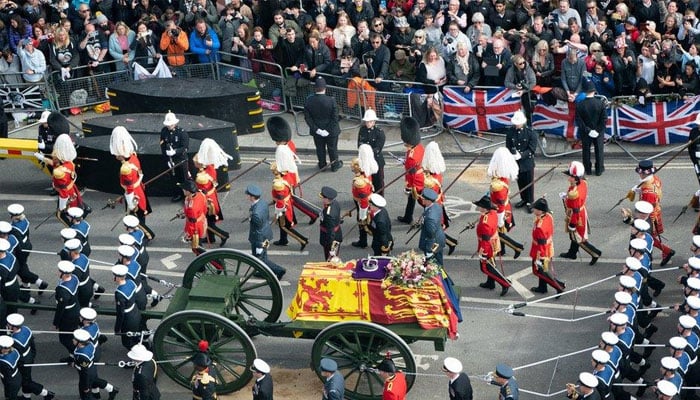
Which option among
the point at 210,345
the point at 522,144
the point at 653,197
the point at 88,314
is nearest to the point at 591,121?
the point at 522,144

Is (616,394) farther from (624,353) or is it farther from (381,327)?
(381,327)

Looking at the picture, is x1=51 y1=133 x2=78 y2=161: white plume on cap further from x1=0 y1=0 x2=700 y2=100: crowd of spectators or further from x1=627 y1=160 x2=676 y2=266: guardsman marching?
x1=627 y1=160 x2=676 y2=266: guardsman marching

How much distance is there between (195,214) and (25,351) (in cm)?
411

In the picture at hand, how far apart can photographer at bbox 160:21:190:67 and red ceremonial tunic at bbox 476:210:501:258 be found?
31.8 ft

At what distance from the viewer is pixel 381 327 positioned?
16.0 meters

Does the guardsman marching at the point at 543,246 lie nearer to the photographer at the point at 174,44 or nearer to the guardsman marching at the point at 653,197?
the guardsman marching at the point at 653,197

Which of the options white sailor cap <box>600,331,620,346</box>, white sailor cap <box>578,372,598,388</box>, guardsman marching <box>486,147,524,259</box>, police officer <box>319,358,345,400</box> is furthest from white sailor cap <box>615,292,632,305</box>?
police officer <box>319,358,345,400</box>

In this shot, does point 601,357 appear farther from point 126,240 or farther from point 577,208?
point 126,240

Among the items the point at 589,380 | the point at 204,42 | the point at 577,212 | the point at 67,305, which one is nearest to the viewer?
the point at 589,380

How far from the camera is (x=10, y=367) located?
53.5ft

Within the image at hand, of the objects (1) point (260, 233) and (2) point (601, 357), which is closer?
(2) point (601, 357)

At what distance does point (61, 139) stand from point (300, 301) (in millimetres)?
6360

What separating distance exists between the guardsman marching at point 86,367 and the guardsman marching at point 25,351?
54 centimetres

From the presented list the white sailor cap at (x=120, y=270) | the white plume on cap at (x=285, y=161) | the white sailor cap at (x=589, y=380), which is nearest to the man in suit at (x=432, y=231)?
the white plume on cap at (x=285, y=161)
